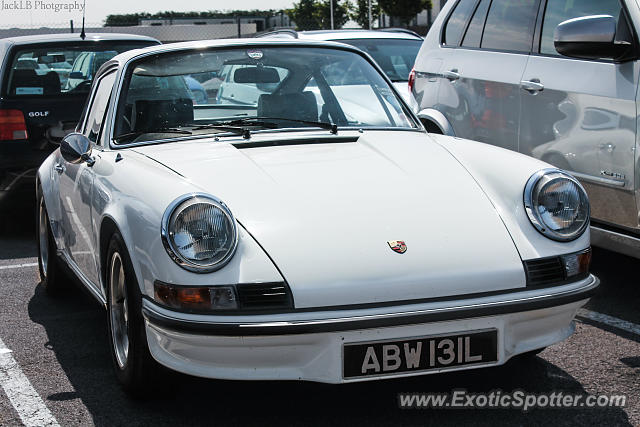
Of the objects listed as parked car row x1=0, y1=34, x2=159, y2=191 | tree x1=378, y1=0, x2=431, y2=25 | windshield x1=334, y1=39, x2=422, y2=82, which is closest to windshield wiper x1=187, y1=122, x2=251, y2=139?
parked car row x1=0, y1=34, x2=159, y2=191

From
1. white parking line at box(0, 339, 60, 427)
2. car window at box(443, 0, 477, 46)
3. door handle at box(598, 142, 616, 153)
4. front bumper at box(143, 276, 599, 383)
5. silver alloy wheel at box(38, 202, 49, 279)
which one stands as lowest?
white parking line at box(0, 339, 60, 427)

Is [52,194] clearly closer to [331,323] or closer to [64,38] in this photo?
[331,323]

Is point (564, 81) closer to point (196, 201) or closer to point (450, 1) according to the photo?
point (450, 1)

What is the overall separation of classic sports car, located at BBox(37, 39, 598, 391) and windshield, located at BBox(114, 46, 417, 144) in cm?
2

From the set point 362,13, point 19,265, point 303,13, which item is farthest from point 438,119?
point 303,13

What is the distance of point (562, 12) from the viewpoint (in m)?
5.80

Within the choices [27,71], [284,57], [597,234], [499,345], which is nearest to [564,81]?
[597,234]

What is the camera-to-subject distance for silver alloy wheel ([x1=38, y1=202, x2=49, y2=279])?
5.92m

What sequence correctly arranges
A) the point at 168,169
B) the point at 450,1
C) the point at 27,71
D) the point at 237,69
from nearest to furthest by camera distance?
1. the point at 168,169
2. the point at 237,69
3. the point at 450,1
4. the point at 27,71

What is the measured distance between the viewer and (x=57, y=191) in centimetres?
538

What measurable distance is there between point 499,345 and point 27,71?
590cm

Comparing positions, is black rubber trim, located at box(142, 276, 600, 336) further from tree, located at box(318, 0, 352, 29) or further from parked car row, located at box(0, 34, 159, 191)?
tree, located at box(318, 0, 352, 29)

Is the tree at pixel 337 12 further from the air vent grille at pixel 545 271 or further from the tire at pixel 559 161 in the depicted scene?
the air vent grille at pixel 545 271

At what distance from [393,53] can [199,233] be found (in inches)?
295
